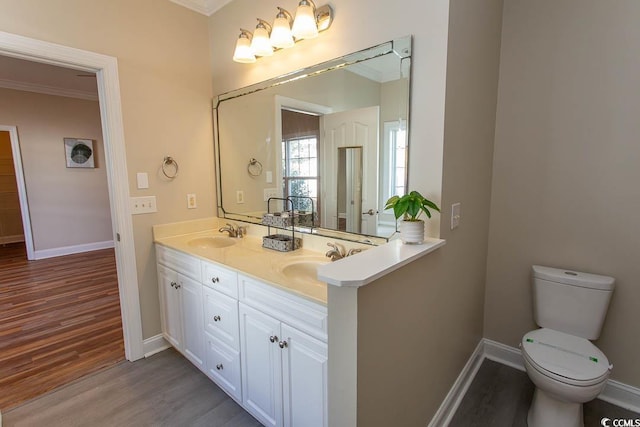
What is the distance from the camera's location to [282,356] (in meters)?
1.42

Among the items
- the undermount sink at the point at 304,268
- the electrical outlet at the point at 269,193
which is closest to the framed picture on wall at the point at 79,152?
the electrical outlet at the point at 269,193

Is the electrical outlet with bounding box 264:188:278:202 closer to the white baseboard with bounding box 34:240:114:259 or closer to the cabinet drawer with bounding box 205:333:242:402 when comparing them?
the cabinet drawer with bounding box 205:333:242:402

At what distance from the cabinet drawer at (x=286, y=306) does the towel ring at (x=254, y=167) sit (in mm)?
1008

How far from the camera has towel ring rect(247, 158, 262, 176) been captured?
2379 millimetres

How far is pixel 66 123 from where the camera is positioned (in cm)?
505

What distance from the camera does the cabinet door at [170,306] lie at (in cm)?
219

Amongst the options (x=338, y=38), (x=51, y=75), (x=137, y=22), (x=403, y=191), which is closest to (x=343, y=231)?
(x=403, y=191)

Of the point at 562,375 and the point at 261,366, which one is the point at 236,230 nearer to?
the point at 261,366

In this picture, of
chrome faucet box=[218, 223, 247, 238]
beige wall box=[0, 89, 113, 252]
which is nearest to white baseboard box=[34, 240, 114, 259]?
beige wall box=[0, 89, 113, 252]

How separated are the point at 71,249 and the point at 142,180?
14.0 ft

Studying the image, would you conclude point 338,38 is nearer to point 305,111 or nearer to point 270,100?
point 305,111

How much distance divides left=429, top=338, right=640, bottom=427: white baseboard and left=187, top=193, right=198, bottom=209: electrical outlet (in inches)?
87.0

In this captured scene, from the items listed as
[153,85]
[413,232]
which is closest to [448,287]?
[413,232]

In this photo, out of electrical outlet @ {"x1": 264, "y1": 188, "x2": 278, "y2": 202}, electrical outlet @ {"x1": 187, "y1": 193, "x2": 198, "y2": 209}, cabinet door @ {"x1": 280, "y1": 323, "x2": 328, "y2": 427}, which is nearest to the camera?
cabinet door @ {"x1": 280, "y1": 323, "x2": 328, "y2": 427}
